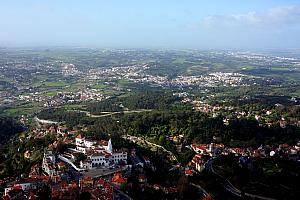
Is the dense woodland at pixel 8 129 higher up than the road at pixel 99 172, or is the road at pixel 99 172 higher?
the road at pixel 99 172

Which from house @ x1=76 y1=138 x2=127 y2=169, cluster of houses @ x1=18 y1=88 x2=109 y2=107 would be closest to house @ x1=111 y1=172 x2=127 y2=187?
house @ x1=76 y1=138 x2=127 y2=169

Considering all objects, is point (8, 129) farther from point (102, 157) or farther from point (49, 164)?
point (102, 157)

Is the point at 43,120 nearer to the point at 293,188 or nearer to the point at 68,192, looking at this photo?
the point at 68,192

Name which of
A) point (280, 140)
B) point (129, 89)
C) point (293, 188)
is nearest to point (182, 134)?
point (280, 140)

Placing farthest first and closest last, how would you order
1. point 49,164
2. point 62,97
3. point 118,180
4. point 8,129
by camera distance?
1. point 62,97
2. point 8,129
3. point 49,164
4. point 118,180

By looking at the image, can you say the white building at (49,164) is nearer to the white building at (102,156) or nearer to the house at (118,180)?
the white building at (102,156)

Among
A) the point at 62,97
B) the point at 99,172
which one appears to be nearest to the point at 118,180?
the point at 99,172

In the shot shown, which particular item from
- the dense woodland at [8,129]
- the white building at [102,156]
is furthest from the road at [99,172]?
the dense woodland at [8,129]

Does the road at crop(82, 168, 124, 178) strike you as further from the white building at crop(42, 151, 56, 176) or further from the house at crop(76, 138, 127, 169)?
the white building at crop(42, 151, 56, 176)

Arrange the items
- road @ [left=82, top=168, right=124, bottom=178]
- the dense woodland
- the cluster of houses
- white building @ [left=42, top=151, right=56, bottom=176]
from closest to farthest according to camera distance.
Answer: road @ [left=82, top=168, right=124, bottom=178]
white building @ [left=42, top=151, right=56, bottom=176]
the dense woodland
the cluster of houses

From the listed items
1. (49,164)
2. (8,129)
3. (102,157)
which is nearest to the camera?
(49,164)

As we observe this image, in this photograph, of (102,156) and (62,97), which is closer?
(102,156)
